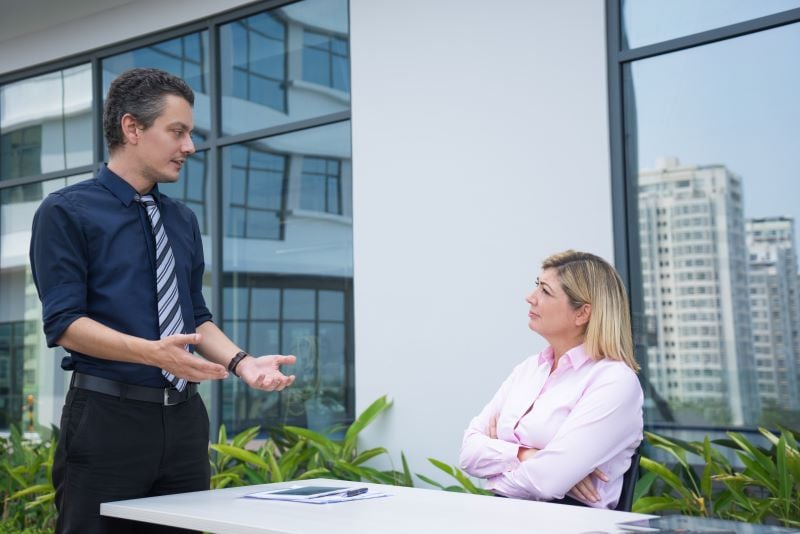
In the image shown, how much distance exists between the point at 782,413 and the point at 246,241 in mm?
2899

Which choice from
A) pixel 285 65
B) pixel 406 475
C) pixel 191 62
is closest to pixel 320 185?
pixel 285 65

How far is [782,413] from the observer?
363 centimetres

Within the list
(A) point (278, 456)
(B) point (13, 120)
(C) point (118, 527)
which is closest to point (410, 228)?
(A) point (278, 456)

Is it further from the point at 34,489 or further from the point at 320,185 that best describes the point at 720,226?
the point at 34,489

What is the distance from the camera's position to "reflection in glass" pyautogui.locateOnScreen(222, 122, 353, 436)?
15.8 ft

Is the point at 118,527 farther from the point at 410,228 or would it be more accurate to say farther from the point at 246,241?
the point at 246,241

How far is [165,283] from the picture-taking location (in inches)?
91.0

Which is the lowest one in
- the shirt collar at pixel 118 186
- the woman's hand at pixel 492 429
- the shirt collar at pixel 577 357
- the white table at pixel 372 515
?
the white table at pixel 372 515

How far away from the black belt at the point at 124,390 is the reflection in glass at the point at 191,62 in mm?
3262

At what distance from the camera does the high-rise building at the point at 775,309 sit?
11.9 ft

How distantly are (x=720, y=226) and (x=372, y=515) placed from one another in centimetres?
246

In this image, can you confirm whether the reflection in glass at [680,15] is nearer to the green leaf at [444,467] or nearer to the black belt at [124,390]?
the green leaf at [444,467]

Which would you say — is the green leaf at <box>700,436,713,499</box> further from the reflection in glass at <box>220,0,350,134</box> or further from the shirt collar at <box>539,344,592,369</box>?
the reflection in glass at <box>220,0,350,134</box>

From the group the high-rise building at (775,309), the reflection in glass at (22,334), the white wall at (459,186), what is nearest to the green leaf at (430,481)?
the white wall at (459,186)
